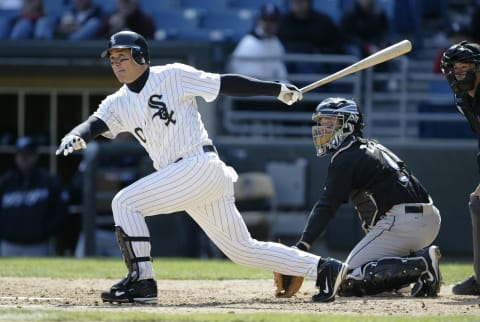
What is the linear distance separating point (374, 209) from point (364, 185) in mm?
231

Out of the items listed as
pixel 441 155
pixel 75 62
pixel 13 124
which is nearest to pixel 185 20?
pixel 75 62

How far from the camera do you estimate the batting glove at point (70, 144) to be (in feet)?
20.1

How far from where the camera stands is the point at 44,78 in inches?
571

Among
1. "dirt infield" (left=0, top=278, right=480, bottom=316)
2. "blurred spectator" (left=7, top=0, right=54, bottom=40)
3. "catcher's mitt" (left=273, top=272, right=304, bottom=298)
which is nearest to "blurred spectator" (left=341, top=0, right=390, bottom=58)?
"blurred spectator" (left=7, top=0, right=54, bottom=40)

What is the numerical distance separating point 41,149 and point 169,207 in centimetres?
861

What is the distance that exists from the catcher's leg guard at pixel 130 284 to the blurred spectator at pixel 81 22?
8.14 metres

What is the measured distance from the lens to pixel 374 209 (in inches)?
276

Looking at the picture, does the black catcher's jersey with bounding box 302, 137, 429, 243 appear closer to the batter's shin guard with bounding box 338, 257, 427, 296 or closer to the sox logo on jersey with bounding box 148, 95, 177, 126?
the batter's shin guard with bounding box 338, 257, 427, 296

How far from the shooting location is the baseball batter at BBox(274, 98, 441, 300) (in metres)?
6.68

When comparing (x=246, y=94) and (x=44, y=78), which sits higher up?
(x=44, y=78)

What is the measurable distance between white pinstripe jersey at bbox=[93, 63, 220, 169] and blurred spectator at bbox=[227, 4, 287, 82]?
642cm

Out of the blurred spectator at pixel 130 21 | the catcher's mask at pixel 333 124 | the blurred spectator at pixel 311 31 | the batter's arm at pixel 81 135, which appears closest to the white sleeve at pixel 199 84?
the batter's arm at pixel 81 135

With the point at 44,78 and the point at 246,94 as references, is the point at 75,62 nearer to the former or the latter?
the point at 44,78

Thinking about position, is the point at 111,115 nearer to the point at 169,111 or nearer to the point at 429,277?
the point at 169,111
